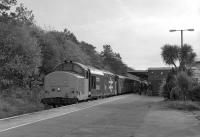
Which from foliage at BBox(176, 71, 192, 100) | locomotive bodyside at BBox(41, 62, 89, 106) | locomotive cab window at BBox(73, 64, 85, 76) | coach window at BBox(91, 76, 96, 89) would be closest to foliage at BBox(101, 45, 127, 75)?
coach window at BBox(91, 76, 96, 89)

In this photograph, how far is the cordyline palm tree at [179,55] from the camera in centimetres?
4278

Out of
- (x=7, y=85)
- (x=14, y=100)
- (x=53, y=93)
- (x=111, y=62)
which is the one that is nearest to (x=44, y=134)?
(x=53, y=93)

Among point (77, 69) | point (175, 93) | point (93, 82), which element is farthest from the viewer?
point (175, 93)

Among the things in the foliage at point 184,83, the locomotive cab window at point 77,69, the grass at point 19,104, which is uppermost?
the locomotive cab window at point 77,69

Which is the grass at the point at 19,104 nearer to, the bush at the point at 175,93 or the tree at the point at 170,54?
the bush at the point at 175,93

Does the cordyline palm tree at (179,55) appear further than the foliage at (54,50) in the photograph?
No

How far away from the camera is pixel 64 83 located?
29.7m

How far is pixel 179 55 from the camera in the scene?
43.5m

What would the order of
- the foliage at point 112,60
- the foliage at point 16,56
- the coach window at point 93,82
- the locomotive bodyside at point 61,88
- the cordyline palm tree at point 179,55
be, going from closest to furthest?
the locomotive bodyside at point 61,88 < the foliage at point 16,56 < the coach window at point 93,82 < the cordyline palm tree at point 179,55 < the foliage at point 112,60

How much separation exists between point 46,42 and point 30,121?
35056mm

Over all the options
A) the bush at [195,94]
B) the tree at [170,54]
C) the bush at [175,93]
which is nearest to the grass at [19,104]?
the bush at [175,93]

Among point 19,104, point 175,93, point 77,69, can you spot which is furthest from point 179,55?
point 19,104

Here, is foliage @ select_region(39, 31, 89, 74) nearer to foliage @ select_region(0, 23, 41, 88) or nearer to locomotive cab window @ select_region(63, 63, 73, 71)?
foliage @ select_region(0, 23, 41, 88)

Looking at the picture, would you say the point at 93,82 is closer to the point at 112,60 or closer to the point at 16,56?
the point at 16,56
